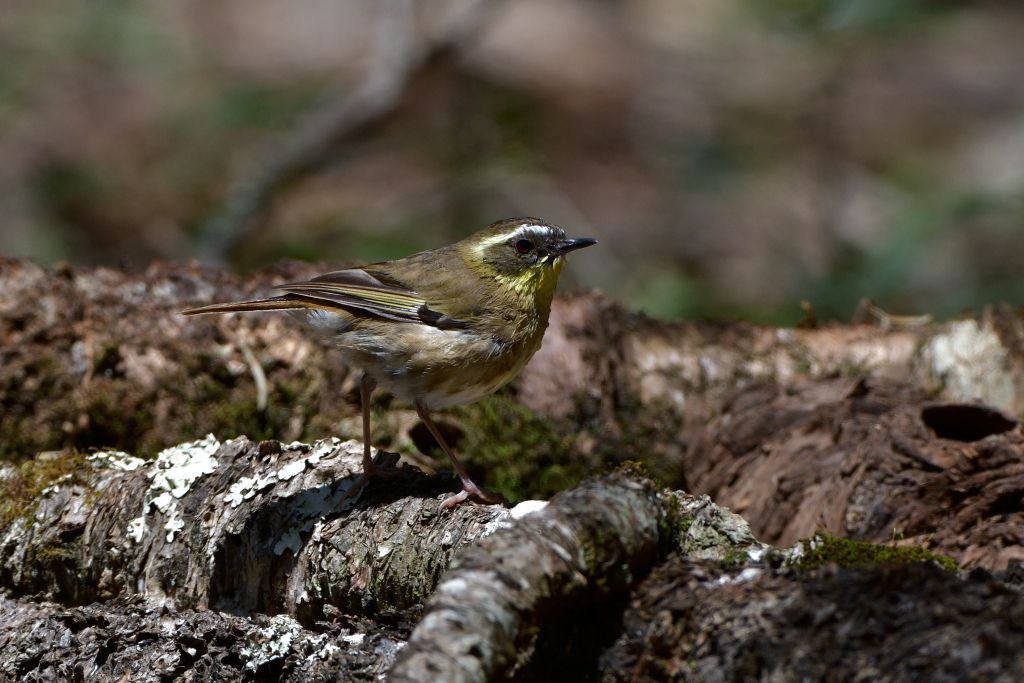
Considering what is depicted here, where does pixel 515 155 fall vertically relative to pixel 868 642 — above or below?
above

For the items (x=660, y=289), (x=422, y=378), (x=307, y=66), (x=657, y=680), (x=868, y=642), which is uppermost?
(x=307, y=66)

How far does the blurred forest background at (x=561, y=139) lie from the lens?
898 cm

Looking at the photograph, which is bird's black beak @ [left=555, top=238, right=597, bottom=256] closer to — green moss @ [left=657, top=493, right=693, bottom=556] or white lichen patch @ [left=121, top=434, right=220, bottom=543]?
white lichen patch @ [left=121, top=434, right=220, bottom=543]

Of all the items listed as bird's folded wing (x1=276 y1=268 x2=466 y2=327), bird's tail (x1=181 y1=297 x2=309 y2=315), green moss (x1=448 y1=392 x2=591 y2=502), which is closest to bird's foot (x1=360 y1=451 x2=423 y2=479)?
bird's folded wing (x1=276 y1=268 x2=466 y2=327)

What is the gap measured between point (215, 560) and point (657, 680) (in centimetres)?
189

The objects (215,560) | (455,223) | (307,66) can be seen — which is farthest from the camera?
(307,66)

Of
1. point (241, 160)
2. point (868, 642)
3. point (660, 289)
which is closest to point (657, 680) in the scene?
point (868, 642)

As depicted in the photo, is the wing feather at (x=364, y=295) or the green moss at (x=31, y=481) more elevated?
the wing feather at (x=364, y=295)

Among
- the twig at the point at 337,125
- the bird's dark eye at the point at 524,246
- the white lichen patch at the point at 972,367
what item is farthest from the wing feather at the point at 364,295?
the twig at the point at 337,125

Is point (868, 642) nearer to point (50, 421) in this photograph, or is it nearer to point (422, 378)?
point (422, 378)

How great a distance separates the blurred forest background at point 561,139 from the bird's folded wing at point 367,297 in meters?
3.40

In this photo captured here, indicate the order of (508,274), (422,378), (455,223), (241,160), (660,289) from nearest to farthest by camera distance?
1. (422,378)
2. (508,274)
3. (660,289)
4. (455,223)
5. (241,160)

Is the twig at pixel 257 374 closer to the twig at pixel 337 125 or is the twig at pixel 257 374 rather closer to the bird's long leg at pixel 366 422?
the bird's long leg at pixel 366 422

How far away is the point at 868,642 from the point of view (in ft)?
6.82
